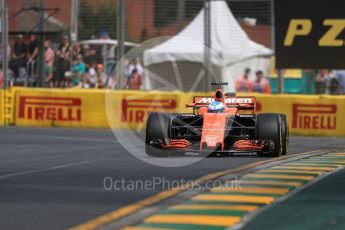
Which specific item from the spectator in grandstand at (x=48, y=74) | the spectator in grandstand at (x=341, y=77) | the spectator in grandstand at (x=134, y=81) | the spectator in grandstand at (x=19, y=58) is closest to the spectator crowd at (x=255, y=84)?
the spectator in grandstand at (x=341, y=77)

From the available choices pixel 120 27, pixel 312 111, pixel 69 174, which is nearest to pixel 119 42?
pixel 120 27

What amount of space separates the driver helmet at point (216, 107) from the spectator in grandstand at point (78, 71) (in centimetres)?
1159

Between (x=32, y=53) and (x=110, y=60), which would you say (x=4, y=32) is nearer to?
(x=32, y=53)

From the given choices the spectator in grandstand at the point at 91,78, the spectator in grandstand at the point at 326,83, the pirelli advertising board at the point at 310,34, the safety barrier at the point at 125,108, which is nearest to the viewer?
the safety barrier at the point at 125,108

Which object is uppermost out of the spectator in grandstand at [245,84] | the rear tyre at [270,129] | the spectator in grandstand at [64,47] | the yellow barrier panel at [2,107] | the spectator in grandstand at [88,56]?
the spectator in grandstand at [64,47]

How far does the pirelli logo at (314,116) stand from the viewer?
73.4 feet

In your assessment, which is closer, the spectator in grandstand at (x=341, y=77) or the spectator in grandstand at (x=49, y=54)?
the spectator in grandstand at (x=341, y=77)

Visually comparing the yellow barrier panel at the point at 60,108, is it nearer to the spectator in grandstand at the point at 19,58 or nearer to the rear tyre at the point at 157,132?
the spectator in grandstand at the point at 19,58

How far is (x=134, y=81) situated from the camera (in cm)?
2672

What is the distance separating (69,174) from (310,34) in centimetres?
1219

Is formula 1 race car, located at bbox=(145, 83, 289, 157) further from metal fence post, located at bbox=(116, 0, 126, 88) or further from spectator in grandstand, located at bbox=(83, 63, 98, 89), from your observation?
spectator in grandstand, located at bbox=(83, 63, 98, 89)

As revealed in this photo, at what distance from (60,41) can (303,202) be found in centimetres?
2010

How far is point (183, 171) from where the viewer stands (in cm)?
1266

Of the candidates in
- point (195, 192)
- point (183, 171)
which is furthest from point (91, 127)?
point (195, 192)
